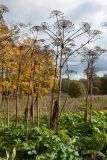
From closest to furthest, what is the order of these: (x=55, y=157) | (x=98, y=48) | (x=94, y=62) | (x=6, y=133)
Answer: (x=55, y=157) < (x=6, y=133) < (x=98, y=48) < (x=94, y=62)

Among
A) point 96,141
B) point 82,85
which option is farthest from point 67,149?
point 82,85

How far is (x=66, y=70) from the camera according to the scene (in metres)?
22.4

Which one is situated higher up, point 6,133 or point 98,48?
point 98,48

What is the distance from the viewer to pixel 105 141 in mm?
14914

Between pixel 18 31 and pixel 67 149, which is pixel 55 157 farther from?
pixel 18 31

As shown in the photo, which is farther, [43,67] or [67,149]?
[43,67]

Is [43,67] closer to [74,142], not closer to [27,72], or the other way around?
[27,72]

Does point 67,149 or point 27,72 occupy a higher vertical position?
point 27,72

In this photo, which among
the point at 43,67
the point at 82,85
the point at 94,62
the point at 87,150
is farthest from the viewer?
the point at 82,85

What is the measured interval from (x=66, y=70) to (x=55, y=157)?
10222mm

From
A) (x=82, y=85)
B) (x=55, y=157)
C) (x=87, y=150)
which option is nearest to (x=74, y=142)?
(x=87, y=150)

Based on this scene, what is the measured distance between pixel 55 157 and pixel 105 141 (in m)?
2.93

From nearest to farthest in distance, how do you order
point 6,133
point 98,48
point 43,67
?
point 6,133 < point 98,48 < point 43,67

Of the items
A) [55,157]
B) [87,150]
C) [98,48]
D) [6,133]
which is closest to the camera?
[55,157]
